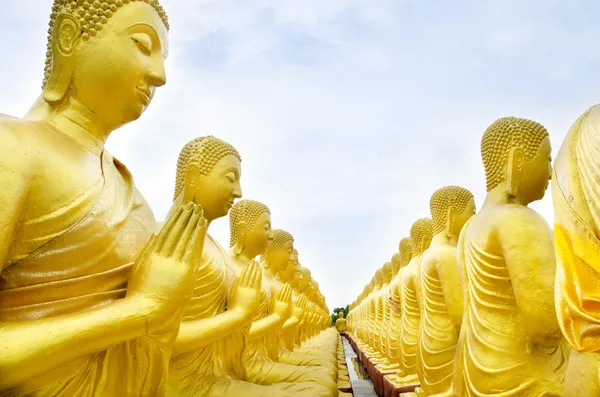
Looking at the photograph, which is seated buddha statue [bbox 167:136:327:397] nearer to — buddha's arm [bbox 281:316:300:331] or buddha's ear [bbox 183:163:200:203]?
buddha's ear [bbox 183:163:200:203]

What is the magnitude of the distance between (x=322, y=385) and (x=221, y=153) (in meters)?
2.13

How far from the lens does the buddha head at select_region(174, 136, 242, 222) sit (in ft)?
12.0

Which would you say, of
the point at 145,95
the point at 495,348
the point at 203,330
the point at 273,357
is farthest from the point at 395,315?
the point at 145,95

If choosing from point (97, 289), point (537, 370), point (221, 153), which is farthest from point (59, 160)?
point (537, 370)

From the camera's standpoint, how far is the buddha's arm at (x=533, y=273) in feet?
9.58

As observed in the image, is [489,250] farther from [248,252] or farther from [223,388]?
[248,252]

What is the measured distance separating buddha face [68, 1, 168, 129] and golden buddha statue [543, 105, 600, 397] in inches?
57.7

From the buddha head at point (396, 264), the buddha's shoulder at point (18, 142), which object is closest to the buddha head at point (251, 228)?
the buddha's shoulder at point (18, 142)

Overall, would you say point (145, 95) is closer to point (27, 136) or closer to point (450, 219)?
point (27, 136)

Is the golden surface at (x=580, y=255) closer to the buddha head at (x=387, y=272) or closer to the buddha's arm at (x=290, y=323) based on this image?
the buddha's arm at (x=290, y=323)

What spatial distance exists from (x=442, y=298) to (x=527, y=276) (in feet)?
7.32

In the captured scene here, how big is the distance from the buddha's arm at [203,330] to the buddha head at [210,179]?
841mm

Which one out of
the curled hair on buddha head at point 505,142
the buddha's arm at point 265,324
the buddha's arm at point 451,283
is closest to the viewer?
the curled hair on buddha head at point 505,142

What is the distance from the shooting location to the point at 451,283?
4.76m
